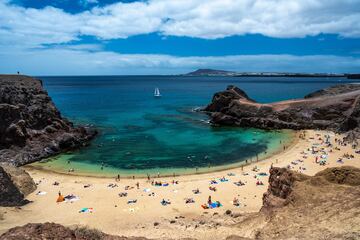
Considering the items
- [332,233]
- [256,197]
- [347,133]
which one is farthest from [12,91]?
[347,133]

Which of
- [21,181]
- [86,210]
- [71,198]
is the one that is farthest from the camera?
[21,181]

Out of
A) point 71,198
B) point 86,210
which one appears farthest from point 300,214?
point 71,198

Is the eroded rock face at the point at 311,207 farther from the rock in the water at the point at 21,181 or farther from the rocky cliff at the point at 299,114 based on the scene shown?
the rocky cliff at the point at 299,114

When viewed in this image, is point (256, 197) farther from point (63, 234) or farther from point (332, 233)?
point (63, 234)

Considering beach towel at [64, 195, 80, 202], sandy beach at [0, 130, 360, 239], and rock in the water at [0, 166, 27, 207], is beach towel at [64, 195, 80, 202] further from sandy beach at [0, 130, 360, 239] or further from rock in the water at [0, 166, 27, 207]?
rock in the water at [0, 166, 27, 207]

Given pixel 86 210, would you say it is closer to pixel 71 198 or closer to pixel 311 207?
pixel 71 198

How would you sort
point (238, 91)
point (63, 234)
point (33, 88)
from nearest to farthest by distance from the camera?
point (63, 234) < point (33, 88) < point (238, 91)

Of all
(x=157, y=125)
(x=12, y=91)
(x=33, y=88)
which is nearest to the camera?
(x=12, y=91)
